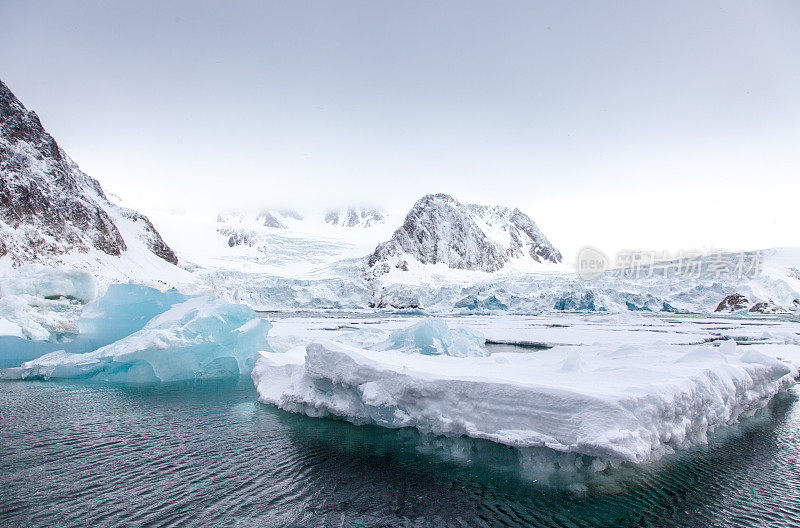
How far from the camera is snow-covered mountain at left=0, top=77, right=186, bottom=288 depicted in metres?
34.8

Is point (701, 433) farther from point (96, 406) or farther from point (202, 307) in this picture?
point (202, 307)

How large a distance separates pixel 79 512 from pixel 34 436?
333 cm

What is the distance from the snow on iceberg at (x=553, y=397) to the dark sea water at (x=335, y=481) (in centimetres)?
41

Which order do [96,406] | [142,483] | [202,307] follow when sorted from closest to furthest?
[142,483] → [96,406] → [202,307]

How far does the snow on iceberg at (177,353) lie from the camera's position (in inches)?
438

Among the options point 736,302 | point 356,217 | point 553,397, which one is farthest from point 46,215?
point 356,217

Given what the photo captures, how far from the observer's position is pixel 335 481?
4996 mm

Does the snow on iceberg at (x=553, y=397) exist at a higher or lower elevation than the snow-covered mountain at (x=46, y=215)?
lower

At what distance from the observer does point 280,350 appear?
15031 millimetres

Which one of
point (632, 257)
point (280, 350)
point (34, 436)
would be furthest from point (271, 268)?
point (34, 436)

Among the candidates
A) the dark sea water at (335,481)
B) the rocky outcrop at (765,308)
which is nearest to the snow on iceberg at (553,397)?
the dark sea water at (335,481)

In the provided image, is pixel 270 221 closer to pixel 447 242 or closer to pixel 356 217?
pixel 356 217

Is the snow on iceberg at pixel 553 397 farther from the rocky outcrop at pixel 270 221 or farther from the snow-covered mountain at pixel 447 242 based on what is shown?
the rocky outcrop at pixel 270 221

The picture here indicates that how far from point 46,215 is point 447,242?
7344 centimetres
